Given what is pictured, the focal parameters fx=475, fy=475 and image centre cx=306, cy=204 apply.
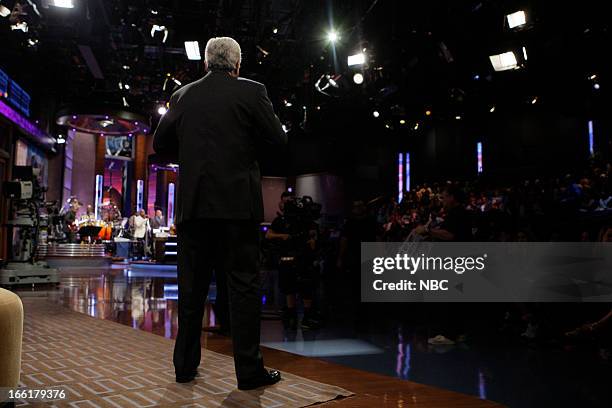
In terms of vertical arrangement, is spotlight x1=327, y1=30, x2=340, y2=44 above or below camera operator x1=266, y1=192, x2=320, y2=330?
above

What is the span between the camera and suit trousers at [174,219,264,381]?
6.49ft

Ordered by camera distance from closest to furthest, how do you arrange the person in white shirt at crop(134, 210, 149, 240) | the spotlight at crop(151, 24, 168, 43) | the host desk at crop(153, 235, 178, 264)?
the spotlight at crop(151, 24, 168, 43)
the host desk at crop(153, 235, 178, 264)
the person in white shirt at crop(134, 210, 149, 240)

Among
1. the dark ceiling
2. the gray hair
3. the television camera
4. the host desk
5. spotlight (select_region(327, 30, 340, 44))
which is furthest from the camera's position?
the host desk

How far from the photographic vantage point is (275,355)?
296cm

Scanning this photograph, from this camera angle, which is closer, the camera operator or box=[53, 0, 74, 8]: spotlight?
the camera operator

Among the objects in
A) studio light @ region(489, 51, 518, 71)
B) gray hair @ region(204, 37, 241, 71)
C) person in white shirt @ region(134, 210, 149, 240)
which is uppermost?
studio light @ region(489, 51, 518, 71)

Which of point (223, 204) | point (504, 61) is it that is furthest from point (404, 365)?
point (504, 61)

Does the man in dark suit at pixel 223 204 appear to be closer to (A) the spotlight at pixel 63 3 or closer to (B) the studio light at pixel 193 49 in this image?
(A) the spotlight at pixel 63 3

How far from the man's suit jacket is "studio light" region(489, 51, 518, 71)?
675 centimetres

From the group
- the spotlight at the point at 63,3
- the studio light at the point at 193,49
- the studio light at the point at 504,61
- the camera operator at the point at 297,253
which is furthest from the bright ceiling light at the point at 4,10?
the studio light at the point at 504,61

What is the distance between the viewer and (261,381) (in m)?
2.03

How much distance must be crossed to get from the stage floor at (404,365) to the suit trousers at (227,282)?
0.42 m

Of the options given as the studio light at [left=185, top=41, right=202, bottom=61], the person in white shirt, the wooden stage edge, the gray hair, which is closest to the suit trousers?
the wooden stage edge

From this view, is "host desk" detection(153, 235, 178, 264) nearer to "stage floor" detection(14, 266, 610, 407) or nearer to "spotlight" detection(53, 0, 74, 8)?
"spotlight" detection(53, 0, 74, 8)
